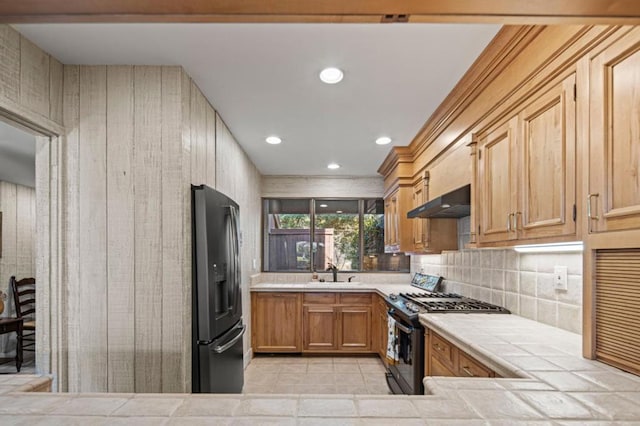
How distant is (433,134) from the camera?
10.6 ft

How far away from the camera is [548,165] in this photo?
5.41 ft

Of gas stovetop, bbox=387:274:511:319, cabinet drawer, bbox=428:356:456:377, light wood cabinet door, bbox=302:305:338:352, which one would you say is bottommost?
light wood cabinet door, bbox=302:305:338:352

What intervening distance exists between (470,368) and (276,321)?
3332 mm

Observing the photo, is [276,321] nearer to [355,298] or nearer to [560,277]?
[355,298]

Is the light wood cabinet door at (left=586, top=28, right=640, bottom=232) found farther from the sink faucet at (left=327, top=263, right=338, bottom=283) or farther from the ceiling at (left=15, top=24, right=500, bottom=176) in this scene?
the sink faucet at (left=327, top=263, right=338, bottom=283)

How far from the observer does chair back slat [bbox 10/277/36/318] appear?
4427mm

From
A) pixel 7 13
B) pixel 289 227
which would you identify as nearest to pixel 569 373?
pixel 7 13

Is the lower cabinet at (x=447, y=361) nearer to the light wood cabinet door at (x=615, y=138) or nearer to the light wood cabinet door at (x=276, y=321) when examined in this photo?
the light wood cabinet door at (x=615, y=138)

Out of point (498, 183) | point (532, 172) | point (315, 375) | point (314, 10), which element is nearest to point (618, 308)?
point (532, 172)

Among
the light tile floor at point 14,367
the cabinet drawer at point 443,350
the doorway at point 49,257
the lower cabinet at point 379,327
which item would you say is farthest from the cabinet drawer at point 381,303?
the light tile floor at point 14,367

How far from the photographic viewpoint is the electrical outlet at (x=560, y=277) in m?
2.02

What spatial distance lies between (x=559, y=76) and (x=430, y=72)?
82 centimetres

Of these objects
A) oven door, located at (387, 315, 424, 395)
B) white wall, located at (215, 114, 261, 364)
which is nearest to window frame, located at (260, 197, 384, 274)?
white wall, located at (215, 114, 261, 364)

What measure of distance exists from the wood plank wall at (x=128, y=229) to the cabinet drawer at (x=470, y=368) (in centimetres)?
150
